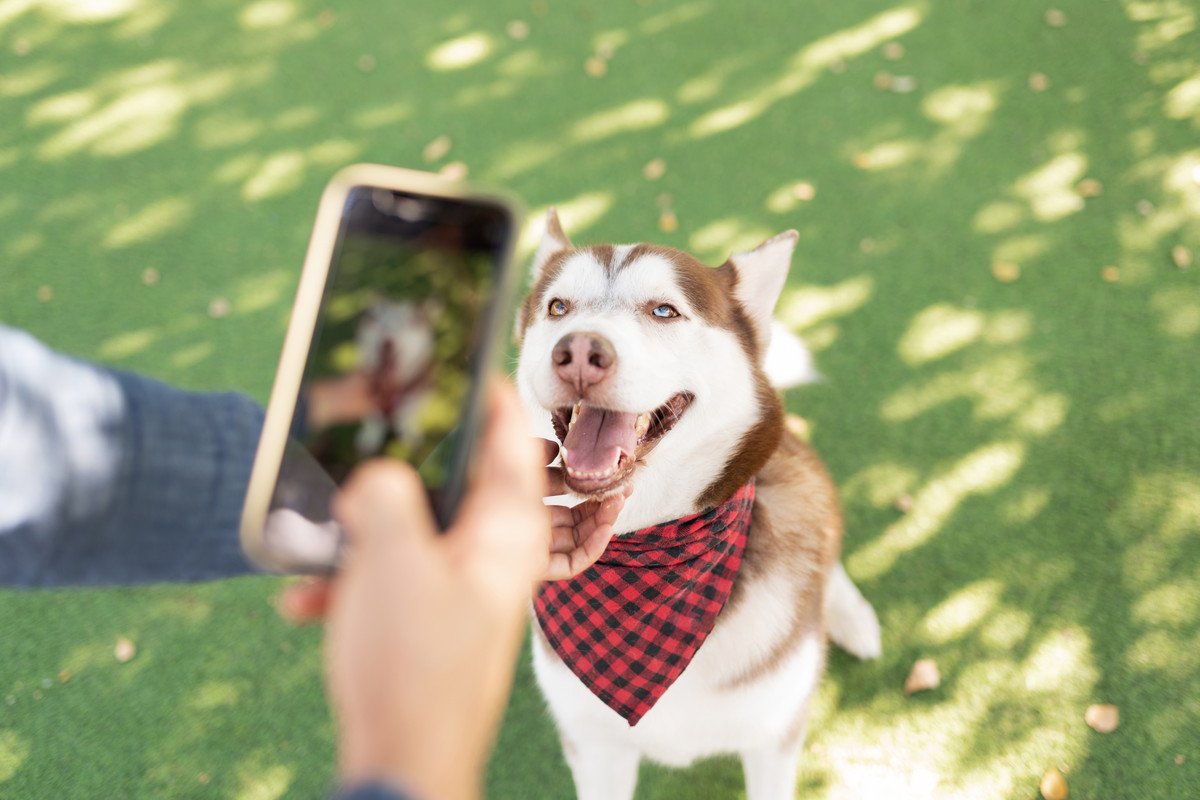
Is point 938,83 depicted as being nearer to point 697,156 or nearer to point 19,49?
point 697,156

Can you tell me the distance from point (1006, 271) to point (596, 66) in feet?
8.51

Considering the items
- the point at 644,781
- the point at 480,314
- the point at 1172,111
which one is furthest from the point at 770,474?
the point at 1172,111

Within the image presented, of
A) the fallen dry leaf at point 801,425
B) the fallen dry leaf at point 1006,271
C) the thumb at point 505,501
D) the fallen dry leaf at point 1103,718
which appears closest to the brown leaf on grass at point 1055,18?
the fallen dry leaf at point 1006,271

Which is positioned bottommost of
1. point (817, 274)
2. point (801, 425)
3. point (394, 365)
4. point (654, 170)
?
point (801, 425)

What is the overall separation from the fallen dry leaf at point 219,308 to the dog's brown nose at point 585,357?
278cm

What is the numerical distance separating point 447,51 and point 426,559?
4590 millimetres

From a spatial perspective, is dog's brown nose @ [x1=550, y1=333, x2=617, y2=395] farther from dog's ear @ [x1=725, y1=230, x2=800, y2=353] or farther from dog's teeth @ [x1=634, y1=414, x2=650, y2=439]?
dog's ear @ [x1=725, y1=230, x2=800, y2=353]

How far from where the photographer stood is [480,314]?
45.9 inches

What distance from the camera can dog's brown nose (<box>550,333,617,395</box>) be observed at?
1768 mm

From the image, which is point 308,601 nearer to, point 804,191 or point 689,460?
point 689,460

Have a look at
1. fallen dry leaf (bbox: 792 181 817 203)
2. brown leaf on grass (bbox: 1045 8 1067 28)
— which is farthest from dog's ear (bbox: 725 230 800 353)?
brown leaf on grass (bbox: 1045 8 1067 28)

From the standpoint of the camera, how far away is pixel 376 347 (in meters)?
1.22

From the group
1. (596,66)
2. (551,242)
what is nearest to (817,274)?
(551,242)

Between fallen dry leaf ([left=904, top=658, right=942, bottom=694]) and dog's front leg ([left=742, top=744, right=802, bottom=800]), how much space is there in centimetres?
67
